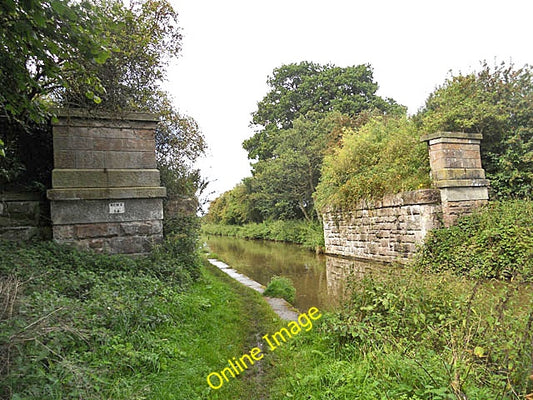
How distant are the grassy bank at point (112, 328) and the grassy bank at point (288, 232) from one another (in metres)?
5.85

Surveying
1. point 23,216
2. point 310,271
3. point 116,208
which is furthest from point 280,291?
point 23,216

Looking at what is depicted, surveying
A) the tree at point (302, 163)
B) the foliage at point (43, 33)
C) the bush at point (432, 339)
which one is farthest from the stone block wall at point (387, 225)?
the foliage at point (43, 33)

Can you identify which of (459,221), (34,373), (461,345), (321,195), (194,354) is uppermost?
(321,195)

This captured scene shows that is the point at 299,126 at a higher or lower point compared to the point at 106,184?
higher

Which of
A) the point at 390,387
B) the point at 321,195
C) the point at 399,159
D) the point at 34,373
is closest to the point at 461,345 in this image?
the point at 390,387

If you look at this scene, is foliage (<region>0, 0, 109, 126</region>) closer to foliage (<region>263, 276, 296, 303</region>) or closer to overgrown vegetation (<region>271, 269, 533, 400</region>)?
overgrown vegetation (<region>271, 269, 533, 400</region>)

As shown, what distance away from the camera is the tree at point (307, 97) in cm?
2922

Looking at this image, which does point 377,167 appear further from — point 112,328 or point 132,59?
point 112,328

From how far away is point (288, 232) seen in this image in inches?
788

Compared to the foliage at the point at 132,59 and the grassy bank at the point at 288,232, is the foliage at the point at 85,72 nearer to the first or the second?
the foliage at the point at 132,59

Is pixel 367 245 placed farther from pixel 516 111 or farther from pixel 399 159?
pixel 516 111

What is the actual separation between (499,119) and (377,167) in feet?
11.3

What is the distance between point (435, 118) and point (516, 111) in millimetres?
1915

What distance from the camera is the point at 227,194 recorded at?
36.3m
